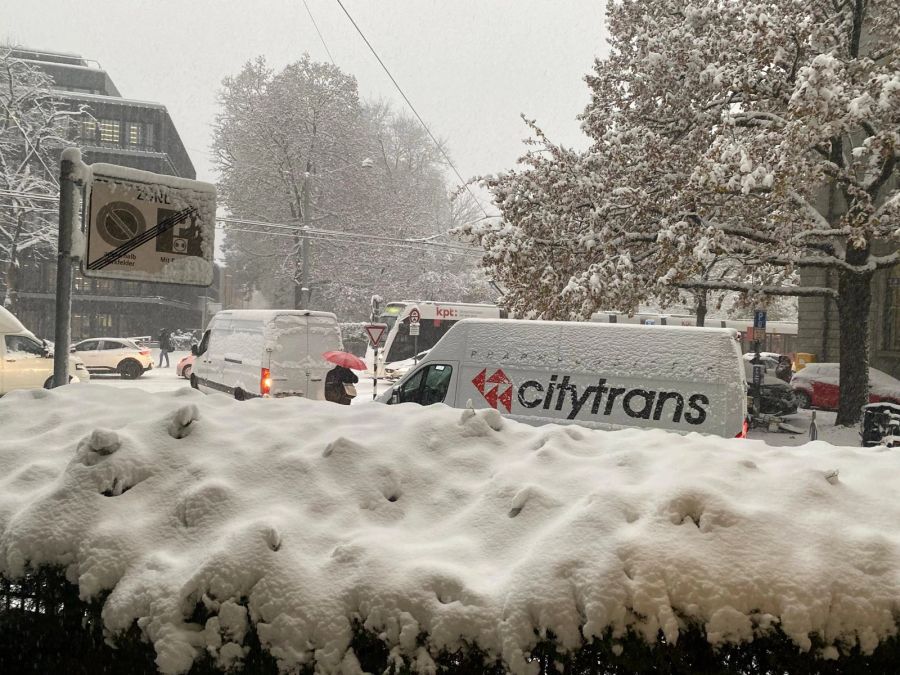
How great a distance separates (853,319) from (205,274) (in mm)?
15753

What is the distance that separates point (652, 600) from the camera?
219 centimetres

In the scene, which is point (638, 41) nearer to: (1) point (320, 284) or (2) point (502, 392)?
(2) point (502, 392)

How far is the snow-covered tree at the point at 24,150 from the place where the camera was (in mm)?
35250

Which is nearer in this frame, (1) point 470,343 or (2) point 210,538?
(2) point 210,538

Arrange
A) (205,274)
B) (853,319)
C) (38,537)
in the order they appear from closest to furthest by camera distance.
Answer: (38,537)
(205,274)
(853,319)

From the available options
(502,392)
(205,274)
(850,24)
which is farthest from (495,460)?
(850,24)

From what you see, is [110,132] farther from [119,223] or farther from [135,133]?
[119,223]

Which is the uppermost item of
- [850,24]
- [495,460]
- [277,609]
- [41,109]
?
[41,109]

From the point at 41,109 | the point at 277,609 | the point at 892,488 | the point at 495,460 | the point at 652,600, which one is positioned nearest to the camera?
the point at 652,600

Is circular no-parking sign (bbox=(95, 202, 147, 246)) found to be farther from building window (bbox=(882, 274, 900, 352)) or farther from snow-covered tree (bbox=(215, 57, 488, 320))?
snow-covered tree (bbox=(215, 57, 488, 320))

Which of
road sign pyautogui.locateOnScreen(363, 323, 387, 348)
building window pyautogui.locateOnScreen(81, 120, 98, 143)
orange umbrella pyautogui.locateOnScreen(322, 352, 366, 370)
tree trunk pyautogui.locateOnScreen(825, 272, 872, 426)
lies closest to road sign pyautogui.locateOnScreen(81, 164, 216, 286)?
orange umbrella pyautogui.locateOnScreen(322, 352, 366, 370)

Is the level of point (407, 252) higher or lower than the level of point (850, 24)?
lower

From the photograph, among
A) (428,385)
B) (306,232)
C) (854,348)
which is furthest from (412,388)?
(306,232)

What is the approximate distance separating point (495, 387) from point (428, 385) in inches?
41.0
